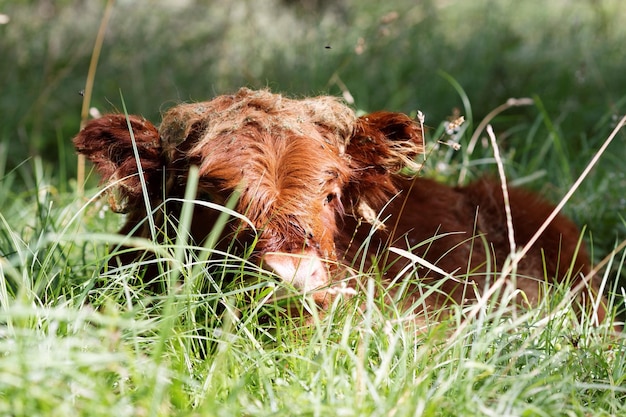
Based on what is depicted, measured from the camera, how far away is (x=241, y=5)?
1062 cm

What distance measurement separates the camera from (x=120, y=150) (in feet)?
12.0

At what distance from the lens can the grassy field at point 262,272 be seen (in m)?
2.21

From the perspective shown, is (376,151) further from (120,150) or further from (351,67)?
(351,67)

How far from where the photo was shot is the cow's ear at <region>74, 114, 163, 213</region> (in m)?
3.59

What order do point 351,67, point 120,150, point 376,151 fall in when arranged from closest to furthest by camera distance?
point 120,150
point 376,151
point 351,67

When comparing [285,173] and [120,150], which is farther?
[120,150]

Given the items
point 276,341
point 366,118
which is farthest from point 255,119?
point 276,341

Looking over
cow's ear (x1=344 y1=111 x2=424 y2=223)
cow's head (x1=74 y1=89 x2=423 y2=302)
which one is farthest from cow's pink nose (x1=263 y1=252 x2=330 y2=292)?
cow's ear (x1=344 y1=111 x2=424 y2=223)

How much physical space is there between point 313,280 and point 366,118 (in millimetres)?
1128

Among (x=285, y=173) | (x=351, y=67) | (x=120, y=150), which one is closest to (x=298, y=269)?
(x=285, y=173)

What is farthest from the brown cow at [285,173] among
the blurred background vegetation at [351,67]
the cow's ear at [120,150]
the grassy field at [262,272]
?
the blurred background vegetation at [351,67]

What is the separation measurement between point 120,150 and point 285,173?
0.84 m

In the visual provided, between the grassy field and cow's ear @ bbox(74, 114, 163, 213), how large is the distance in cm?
27

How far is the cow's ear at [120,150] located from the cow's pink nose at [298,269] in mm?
929
